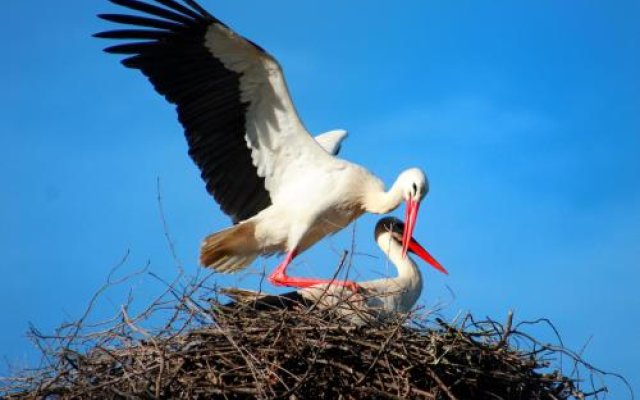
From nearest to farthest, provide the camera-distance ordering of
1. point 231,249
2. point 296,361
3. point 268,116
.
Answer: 1. point 296,361
2. point 268,116
3. point 231,249

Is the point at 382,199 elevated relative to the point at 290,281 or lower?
elevated

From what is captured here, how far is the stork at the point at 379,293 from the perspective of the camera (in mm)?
6195

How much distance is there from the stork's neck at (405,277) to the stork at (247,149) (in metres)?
0.15

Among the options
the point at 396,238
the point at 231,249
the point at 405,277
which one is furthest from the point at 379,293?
the point at 231,249

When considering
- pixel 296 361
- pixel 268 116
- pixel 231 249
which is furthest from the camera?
pixel 231 249

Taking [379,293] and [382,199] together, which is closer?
[379,293]

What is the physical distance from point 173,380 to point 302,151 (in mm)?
2893

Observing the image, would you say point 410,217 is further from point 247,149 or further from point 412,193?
point 247,149

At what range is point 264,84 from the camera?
8.03 metres

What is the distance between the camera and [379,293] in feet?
22.0

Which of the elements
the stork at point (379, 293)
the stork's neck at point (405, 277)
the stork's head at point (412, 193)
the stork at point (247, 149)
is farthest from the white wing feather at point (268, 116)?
the stork's neck at point (405, 277)

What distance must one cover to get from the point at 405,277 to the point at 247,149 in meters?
1.70

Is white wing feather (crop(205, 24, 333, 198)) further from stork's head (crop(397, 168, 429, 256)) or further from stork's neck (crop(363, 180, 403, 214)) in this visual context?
stork's head (crop(397, 168, 429, 256))

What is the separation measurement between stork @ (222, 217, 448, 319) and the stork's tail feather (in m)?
0.94
